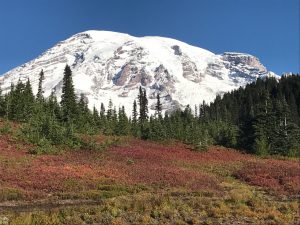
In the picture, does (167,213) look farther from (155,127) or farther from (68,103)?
(68,103)

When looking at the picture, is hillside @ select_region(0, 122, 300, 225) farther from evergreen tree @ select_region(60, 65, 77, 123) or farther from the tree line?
evergreen tree @ select_region(60, 65, 77, 123)

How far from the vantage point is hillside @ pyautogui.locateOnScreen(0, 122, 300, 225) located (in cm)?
2150

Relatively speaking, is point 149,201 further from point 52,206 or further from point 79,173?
point 79,173

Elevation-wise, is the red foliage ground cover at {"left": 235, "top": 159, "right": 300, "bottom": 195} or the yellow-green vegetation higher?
the red foliage ground cover at {"left": 235, "top": 159, "right": 300, "bottom": 195}

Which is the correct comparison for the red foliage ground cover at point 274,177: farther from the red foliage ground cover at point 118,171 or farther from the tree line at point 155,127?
the tree line at point 155,127

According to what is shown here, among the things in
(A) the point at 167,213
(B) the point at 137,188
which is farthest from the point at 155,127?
(A) the point at 167,213

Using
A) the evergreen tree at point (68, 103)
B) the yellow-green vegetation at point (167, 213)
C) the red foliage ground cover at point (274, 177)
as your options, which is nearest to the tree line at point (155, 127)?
the evergreen tree at point (68, 103)

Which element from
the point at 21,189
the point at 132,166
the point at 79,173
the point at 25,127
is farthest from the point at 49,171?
the point at 25,127

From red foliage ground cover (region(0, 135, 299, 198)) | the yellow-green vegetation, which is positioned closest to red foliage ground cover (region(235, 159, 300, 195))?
red foliage ground cover (region(0, 135, 299, 198))

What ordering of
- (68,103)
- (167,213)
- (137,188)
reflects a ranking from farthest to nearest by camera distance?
(68,103) < (137,188) < (167,213)

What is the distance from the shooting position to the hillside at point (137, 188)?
21500 mm

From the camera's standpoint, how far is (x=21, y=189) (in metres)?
29.8

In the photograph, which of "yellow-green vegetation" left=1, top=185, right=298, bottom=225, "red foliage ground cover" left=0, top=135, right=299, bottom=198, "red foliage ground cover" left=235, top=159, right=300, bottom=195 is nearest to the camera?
"yellow-green vegetation" left=1, top=185, right=298, bottom=225

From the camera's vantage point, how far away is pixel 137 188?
32.4 m
